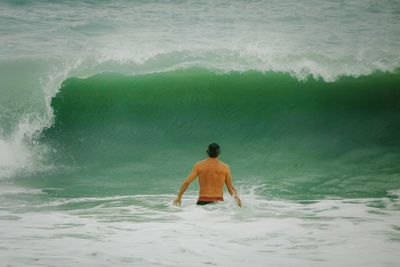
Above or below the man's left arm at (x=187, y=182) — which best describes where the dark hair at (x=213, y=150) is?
above

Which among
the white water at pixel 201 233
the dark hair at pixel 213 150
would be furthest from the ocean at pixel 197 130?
the dark hair at pixel 213 150

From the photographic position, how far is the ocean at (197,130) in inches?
179

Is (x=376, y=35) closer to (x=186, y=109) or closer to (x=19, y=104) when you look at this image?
(x=186, y=109)

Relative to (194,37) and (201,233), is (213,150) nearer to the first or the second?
(201,233)

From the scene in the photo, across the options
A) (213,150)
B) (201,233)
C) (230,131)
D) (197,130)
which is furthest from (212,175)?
(197,130)

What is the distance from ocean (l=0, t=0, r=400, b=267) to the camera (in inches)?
179

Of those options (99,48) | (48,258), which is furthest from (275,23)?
(48,258)

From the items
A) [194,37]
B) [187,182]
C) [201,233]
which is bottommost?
[201,233]

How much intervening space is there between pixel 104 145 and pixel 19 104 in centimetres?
314

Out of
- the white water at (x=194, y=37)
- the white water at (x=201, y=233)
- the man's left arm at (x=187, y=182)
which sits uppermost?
the white water at (x=194, y=37)

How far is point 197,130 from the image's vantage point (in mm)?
11117

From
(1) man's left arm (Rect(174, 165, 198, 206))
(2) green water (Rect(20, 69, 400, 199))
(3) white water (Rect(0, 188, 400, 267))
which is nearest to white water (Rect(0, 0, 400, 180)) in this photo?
(2) green water (Rect(20, 69, 400, 199))

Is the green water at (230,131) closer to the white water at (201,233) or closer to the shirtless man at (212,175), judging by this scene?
the white water at (201,233)

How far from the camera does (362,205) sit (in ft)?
21.0
